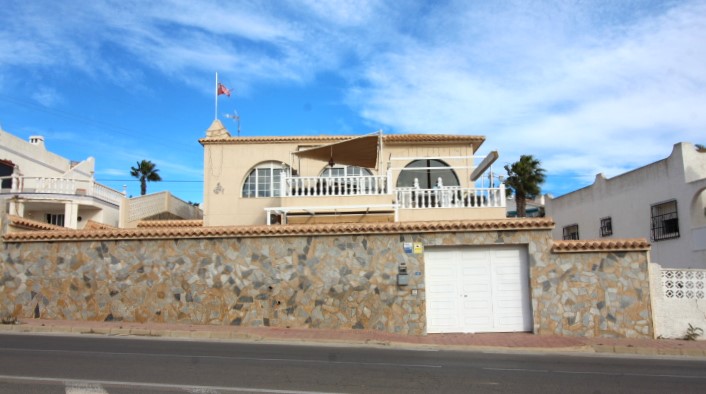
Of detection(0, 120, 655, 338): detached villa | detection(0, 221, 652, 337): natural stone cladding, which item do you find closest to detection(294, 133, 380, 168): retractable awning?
detection(0, 120, 655, 338): detached villa

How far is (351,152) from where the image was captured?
1859 centimetres

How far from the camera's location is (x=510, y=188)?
101 ft

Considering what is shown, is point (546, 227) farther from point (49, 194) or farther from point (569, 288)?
point (49, 194)

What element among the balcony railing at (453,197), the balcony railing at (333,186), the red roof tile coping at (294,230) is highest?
the balcony railing at (333,186)

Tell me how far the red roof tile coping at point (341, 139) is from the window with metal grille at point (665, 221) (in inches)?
302

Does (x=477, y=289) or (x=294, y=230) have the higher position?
(x=294, y=230)

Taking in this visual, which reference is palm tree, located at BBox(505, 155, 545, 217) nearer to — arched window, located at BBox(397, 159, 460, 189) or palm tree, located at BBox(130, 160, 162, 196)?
arched window, located at BBox(397, 159, 460, 189)

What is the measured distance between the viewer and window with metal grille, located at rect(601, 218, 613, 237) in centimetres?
2600

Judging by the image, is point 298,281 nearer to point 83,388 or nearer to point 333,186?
point 333,186

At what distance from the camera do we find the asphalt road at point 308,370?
24.3 feet

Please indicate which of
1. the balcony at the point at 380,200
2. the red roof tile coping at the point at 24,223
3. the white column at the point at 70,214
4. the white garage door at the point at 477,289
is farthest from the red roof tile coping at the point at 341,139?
the white column at the point at 70,214

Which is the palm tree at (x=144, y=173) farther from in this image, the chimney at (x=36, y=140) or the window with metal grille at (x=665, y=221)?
the window with metal grille at (x=665, y=221)

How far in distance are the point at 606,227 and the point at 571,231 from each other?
11.0 ft

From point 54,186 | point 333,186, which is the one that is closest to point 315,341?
point 333,186
